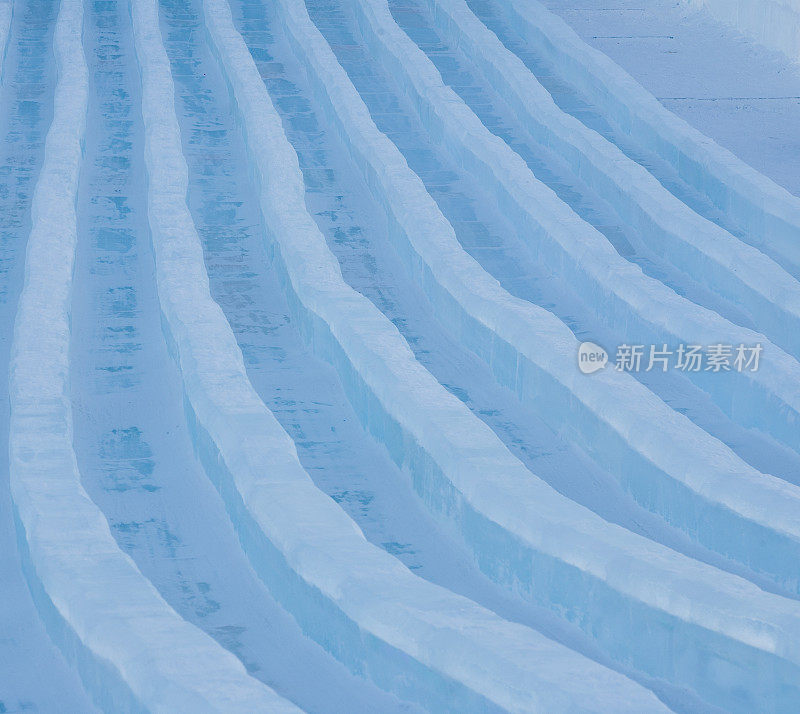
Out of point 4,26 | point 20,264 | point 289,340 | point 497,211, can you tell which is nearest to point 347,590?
point 289,340

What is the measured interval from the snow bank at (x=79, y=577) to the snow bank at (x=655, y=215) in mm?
2117

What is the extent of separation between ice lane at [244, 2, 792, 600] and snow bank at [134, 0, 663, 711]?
25.4 inches

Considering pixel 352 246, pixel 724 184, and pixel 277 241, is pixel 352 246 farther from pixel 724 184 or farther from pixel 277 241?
pixel 724 184

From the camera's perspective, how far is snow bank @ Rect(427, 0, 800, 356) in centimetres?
362

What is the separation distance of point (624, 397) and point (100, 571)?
143cm

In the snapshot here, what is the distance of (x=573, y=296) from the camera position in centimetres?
393

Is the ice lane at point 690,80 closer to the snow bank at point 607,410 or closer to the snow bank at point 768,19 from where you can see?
the snow bank at point 768,19

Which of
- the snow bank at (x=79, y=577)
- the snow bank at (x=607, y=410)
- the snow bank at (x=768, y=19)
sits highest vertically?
the snow bank at (x=768, y=19)

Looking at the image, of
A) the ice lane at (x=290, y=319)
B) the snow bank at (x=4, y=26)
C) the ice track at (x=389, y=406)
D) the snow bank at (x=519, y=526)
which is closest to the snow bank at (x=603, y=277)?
the ice track at (x=389, y=406)

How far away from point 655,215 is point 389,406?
1.73 metres

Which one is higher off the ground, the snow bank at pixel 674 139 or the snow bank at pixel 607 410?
the snow bank at pixel 674 139

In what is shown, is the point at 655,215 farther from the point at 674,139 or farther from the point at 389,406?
the point at 389,406

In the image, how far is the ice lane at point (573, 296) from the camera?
311 centimetres

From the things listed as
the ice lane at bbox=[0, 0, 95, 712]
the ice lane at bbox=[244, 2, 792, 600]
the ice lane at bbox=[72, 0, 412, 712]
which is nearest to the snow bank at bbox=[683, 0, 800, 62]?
the ice lane at bbox=[244, 2, 792, 600]
